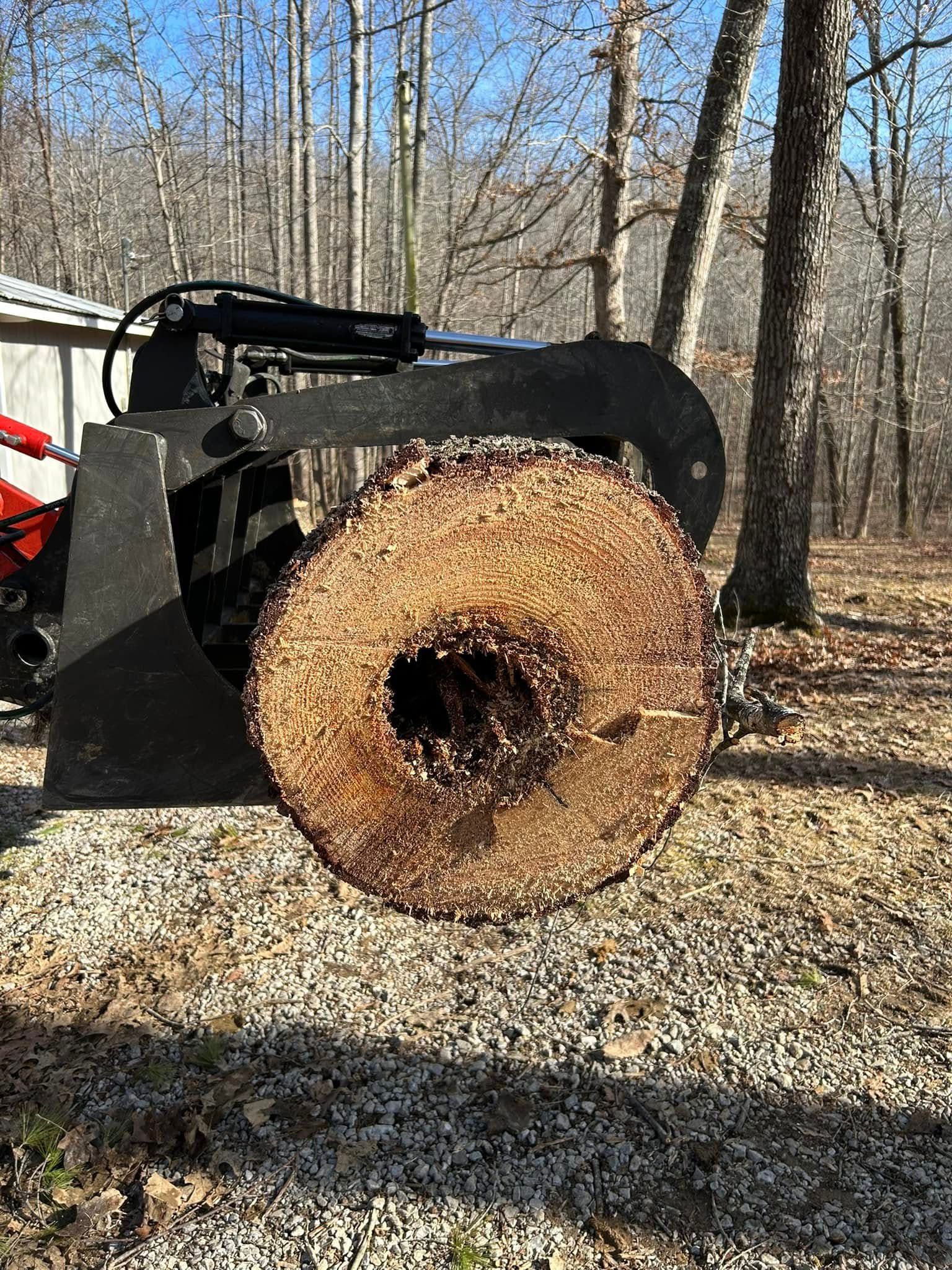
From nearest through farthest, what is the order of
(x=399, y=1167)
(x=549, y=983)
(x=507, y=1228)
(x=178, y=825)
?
1. (x=507, y=1228)
2. (x=399, y=1167)
3. (x=549, y=983)
4. (x=178, y=825)

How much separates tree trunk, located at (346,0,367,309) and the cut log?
1455cm

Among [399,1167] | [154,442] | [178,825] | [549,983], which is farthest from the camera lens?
[178,825]

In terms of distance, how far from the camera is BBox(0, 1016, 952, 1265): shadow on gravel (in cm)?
248

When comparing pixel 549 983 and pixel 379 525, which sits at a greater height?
pixel 379 525

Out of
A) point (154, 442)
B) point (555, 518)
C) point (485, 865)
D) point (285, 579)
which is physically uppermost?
point (154, 442)

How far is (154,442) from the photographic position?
6.75 ft

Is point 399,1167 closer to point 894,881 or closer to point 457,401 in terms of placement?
point 457,401

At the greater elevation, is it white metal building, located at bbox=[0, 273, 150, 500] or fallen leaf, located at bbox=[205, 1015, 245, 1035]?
white metal building, located at bbox=[0, 273, 150, 500]

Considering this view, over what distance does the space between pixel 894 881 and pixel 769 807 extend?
2.86 feet

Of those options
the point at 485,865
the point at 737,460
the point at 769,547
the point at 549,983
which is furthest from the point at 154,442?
Result: the point at 737,460

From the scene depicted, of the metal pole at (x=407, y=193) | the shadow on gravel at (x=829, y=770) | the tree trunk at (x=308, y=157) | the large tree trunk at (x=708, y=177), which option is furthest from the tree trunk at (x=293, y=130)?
the shadow on gravel at (x=829, y=770)

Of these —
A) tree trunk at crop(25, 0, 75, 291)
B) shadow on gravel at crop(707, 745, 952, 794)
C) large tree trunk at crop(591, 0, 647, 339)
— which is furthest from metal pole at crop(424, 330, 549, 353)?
tree trunk at crop(25, 0, 75, 291)

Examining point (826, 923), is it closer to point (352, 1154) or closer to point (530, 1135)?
point (530, 1135)

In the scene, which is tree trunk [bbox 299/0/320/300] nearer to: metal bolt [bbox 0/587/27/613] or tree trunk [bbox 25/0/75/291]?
tree trunk [bbox 25/0/75/291]
